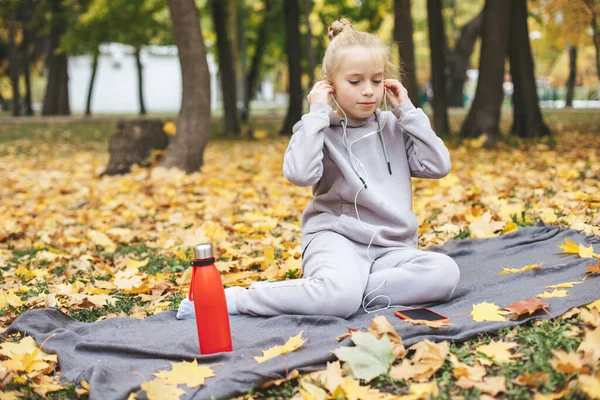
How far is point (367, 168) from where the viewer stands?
3.38 m

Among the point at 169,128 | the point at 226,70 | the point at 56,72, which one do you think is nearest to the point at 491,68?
the point at 169,128

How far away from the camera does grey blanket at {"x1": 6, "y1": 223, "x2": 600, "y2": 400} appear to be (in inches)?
99.7

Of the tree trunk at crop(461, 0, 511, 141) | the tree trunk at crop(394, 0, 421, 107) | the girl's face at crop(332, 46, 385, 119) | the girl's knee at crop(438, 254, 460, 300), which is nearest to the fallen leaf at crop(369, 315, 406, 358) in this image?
the girl's knee at crop(438, 254, 460, 300)

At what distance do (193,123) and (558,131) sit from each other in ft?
26.9

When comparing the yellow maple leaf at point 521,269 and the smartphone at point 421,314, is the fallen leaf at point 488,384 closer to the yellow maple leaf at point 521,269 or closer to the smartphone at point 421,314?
the smartphone at point 421,314

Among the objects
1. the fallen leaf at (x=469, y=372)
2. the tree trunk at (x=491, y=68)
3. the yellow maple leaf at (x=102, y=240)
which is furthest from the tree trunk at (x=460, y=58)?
the fallen leaf at (x=469, y=372)

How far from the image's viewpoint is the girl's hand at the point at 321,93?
3287mm

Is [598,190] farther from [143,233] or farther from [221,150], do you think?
[221,150]

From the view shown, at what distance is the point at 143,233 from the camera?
5.58m

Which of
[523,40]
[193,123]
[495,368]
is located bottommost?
[495,368]

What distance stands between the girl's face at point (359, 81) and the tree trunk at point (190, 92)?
18.2ft

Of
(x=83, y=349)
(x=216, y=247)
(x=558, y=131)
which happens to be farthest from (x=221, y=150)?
(x=83, y=349)

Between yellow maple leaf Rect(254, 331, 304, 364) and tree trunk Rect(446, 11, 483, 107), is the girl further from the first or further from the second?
tree trunk Rect(446, 11, 483, 107)

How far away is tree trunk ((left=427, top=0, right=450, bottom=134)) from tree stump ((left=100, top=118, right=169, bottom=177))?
555 centimetres
